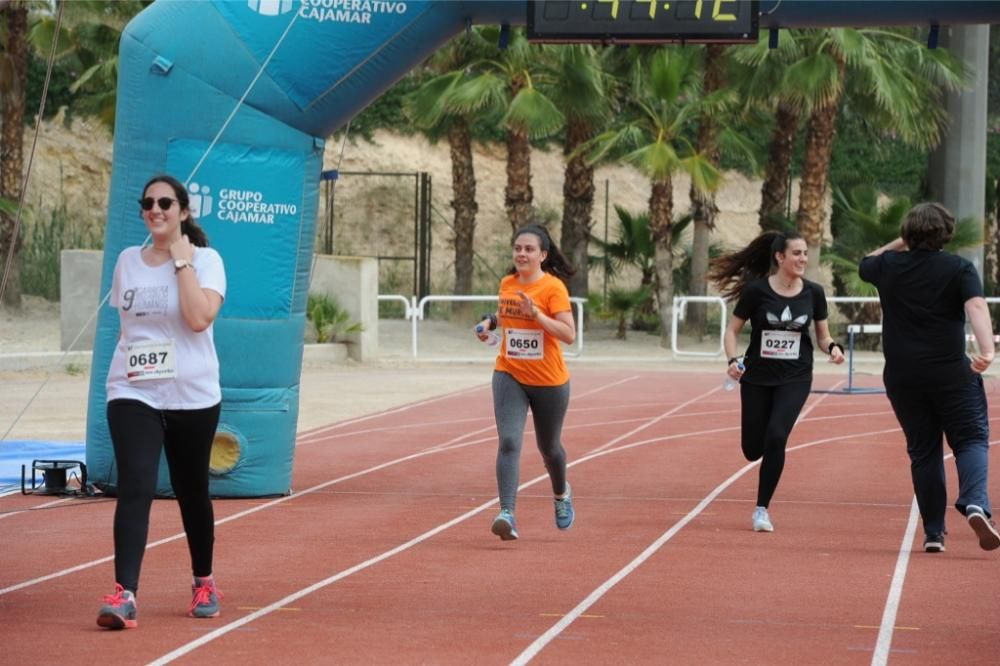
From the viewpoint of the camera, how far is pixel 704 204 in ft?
98.6

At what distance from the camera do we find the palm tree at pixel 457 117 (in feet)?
94.7

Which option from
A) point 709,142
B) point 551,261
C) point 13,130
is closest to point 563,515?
point 551,261

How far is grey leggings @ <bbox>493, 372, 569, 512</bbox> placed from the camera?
9336mm

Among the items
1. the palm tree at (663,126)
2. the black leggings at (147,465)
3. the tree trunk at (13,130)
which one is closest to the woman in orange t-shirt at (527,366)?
the black leggings at (147,465)

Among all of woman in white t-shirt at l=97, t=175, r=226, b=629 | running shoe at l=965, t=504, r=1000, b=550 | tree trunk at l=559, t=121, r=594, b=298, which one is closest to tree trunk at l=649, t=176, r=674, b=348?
tree trunk at l=559, t=121, r=594, b=298

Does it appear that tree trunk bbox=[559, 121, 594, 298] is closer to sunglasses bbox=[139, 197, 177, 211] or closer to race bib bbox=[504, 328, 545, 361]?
race bib bbox=[504, 328, 545, 361]

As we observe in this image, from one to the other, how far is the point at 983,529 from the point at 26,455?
7733mm

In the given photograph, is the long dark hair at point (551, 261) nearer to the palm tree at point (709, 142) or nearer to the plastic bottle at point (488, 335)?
the plastic bottle at point (488, 335)

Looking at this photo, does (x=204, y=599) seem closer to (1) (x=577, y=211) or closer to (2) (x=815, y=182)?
(2) (x=815, y=182)

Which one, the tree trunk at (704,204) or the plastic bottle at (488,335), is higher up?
the tree trunk at (704,204)

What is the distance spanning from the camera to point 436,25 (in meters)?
11.1

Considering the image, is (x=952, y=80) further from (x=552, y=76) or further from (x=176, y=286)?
(x=176, y=286)

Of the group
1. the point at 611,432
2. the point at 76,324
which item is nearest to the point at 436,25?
the point at 611,432

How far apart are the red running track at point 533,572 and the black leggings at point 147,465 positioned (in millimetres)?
344
